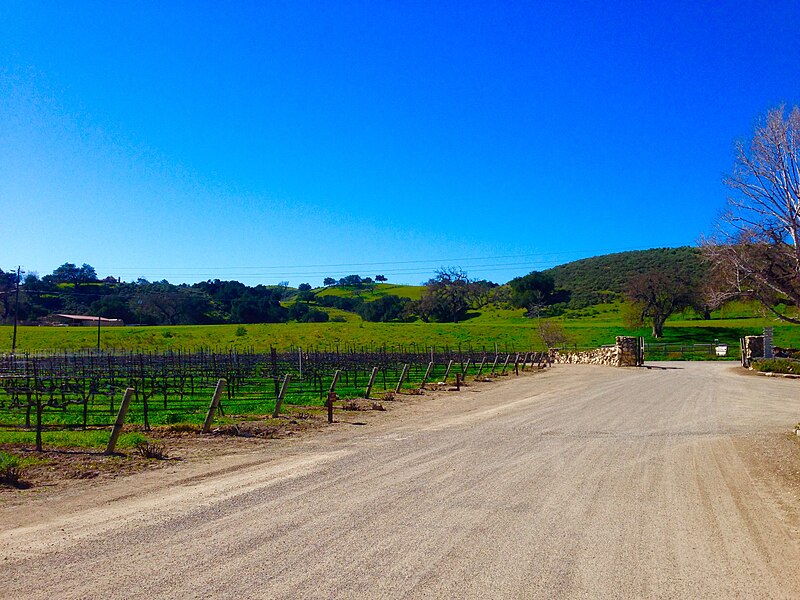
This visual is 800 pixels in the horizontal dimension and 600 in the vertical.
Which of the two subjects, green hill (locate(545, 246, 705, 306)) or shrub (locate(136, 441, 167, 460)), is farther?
green hill (locate(545, 246, 705, 306))

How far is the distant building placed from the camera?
81.8 metres

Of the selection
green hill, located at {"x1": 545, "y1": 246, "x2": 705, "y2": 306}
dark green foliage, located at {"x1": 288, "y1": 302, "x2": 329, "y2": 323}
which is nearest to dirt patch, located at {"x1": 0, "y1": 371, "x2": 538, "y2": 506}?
dark green foliage, located at {"x1": 288, "y1": 302, "x2": 329, "y2": 323}

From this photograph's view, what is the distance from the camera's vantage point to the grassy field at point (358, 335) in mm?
66062

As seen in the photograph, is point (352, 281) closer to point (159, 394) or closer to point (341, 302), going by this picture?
point (341, 302)

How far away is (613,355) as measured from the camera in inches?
1978

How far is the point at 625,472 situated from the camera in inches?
408

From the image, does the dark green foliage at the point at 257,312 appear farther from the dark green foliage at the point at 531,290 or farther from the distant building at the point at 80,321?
the dark green foliage at the point at 531,290

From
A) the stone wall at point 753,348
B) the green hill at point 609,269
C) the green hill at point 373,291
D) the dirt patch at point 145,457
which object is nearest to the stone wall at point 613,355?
the stone wall at point 753,348

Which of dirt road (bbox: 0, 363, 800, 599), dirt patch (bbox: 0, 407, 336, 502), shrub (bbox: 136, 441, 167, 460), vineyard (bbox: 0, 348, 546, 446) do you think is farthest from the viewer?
vineyard (bbox: 0, 348, 546, 446)

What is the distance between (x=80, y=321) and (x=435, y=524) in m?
86.0

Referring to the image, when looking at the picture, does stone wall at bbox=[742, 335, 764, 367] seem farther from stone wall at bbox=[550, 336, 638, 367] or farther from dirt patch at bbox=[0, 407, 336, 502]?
dirt patch at bbox=[0, 407, 336, 502]

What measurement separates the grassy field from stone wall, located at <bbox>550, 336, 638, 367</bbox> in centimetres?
1008

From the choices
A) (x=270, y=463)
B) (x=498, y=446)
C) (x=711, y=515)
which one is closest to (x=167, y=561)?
(x=270, y=463)

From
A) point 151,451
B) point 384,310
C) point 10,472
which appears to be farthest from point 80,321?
point 10,472
